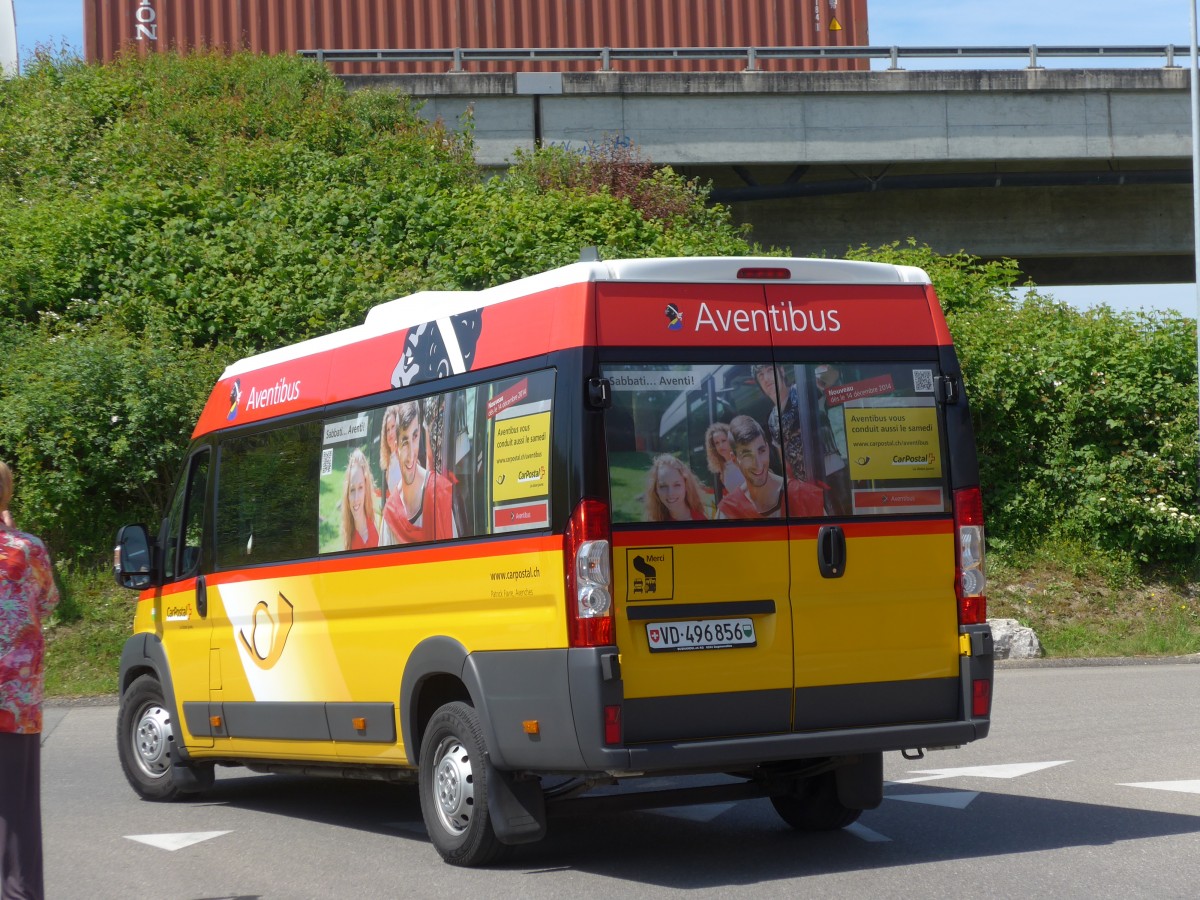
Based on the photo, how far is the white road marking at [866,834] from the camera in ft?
25.4

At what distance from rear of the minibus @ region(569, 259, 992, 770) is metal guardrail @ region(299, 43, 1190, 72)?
22.8 meters

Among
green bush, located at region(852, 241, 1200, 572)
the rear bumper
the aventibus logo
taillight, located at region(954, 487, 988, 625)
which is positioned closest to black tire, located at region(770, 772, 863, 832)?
the rear bumper

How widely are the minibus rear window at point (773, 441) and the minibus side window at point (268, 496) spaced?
236 centimetres

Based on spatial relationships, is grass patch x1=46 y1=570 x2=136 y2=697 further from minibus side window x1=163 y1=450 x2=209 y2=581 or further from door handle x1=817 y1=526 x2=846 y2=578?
door handle x1=817 y1=526 x2=846 y2=578

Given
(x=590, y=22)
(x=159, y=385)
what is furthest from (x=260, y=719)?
(x=590, y=22)

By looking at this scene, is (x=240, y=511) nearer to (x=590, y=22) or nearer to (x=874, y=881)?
(x=874, y=881)

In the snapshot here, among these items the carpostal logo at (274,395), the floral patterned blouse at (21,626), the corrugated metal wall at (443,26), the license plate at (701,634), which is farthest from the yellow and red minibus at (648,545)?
the corrugated metal wall at (443,26)

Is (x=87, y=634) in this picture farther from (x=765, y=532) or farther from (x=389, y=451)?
(x=765, y=532)

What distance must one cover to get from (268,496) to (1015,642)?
11035mm

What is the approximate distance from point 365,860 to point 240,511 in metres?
2.41

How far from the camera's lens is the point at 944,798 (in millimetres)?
8992

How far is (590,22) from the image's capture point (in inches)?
1366

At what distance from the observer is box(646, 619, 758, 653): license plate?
21.7 feet

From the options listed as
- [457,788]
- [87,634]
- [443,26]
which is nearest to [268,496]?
[457,788]
